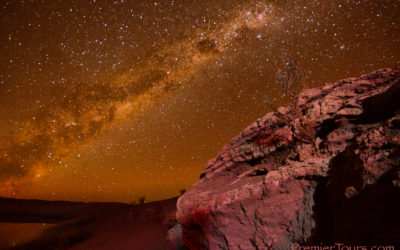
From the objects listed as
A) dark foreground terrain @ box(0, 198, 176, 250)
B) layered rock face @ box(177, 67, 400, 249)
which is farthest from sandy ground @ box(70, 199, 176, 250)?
layered rock face @ box(177, 67, 400, 249)

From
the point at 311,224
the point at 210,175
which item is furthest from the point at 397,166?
the point at 210,175

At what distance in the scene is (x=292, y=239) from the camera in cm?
254

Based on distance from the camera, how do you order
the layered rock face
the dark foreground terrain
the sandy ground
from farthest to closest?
the dark foreground terrain
the sandy ground
the layered rock face

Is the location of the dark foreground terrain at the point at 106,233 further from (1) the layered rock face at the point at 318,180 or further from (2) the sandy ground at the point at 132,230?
(1) the layered rock face at the point at 318,180

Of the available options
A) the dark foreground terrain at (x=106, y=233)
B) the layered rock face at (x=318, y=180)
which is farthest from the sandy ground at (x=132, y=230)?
the layered rock face at (x=318, y=180)

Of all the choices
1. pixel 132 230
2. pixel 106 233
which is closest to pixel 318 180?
pixel 132 230

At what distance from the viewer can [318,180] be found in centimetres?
257

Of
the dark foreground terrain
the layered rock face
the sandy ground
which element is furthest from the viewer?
the dark foreground terrain

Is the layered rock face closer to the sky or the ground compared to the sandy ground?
closer to the sky

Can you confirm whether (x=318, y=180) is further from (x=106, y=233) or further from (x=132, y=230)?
(x=106, y=233)

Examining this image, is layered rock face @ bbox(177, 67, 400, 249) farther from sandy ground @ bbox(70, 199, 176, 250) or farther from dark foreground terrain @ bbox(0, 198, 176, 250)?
dark foreground terrain @ bbox(0, 198, 176, 250)

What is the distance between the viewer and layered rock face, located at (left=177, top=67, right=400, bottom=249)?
67.9 inches

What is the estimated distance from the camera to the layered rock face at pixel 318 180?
1724 millimetres

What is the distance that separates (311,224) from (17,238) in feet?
49.6
